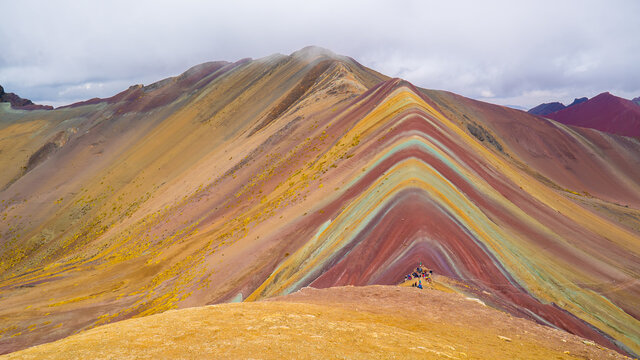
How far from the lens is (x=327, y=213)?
20797 millimetres

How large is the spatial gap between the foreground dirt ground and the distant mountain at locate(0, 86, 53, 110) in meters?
135

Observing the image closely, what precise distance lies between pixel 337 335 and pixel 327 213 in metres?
12.7

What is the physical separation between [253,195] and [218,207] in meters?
5.04

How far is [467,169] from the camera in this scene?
21.9 m

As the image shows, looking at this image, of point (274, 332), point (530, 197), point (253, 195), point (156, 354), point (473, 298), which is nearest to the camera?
point (156, 354)

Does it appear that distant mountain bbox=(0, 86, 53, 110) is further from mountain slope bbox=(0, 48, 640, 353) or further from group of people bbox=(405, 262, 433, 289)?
group of people bbox=(405, 262, 433, 289)

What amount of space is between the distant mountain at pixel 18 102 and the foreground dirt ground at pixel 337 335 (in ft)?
444

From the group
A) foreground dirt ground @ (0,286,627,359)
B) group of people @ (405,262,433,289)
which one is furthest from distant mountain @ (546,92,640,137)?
foreground dirt ground @ (0,286,627,359)

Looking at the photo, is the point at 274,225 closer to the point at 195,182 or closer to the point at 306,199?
the point at 306,199

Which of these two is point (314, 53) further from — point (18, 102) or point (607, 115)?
point (18, 102)

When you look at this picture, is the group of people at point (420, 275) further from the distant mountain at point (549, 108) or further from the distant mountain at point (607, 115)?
the distant mountain at point (549, 108)

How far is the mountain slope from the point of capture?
45.7ft

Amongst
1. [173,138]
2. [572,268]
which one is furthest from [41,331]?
[173,138]

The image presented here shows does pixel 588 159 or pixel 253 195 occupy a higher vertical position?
pixel 588 159
